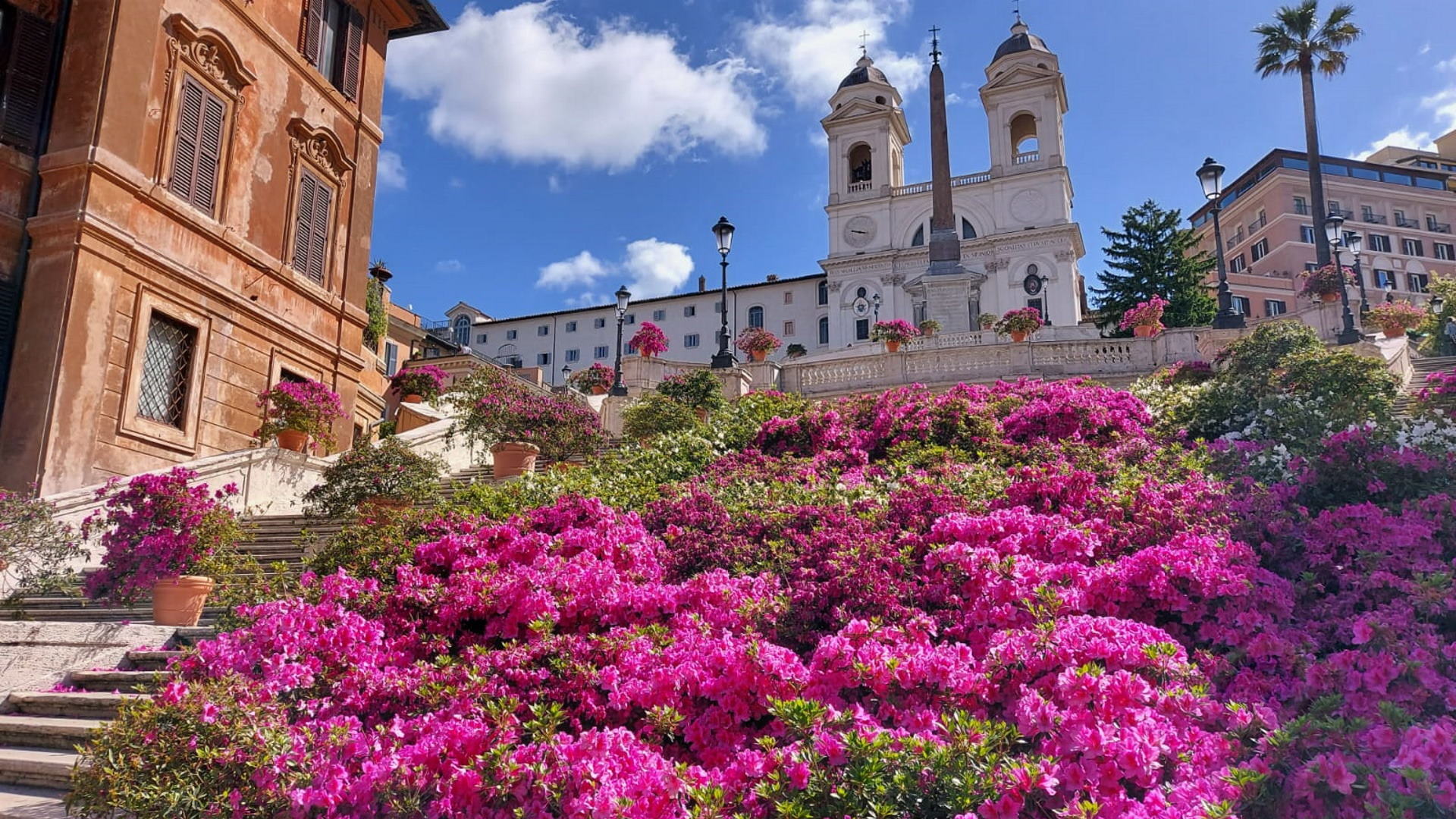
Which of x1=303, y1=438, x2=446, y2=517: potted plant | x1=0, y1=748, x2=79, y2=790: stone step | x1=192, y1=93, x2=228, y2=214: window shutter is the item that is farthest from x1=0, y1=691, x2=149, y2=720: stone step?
x1=192, y1=93, x2=228, y2=214: window shutter

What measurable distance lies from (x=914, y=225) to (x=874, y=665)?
62.5 metres

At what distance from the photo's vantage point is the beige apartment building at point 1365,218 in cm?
7525

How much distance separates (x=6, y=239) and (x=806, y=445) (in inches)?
448

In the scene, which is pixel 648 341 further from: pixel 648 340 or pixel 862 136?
Answer: pixel 862 136

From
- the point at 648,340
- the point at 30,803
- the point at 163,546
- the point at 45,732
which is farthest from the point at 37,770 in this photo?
the point at 648,340

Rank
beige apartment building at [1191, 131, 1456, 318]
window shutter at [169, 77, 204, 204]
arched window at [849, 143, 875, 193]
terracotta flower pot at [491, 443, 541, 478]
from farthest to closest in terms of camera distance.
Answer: beige apartment building at [1191, 131, 1456, 318], arched window at [849, 143, 875, 193], window shutter at [169, 77, 204, 204], terracotta flower pot at [491, 443, 541, 478]

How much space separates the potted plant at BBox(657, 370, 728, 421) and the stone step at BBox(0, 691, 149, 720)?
11081mm

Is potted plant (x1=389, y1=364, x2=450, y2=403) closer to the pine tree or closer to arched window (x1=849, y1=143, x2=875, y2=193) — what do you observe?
the pine tree

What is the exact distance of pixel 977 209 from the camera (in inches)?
2479

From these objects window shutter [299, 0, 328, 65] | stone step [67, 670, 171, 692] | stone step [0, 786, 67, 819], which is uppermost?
window shutter [299, 0, 328, 65]

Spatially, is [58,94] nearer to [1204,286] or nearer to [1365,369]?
Result: [1365,369]

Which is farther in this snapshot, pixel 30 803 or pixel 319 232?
pixel 319 232

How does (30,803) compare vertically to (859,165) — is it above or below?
below

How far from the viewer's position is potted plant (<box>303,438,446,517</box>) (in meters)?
11.4
